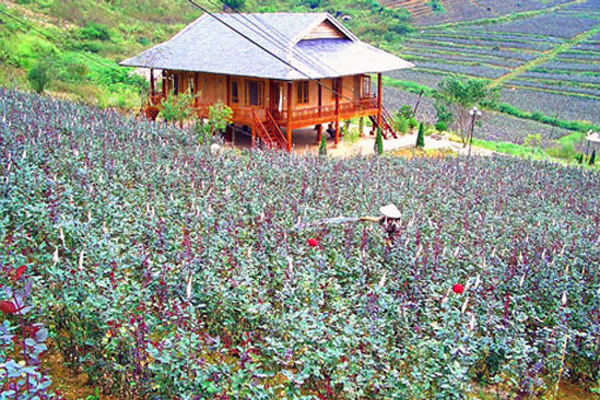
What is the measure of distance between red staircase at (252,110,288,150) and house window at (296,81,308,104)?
89.5 inches

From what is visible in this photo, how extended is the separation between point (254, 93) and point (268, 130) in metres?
2.07

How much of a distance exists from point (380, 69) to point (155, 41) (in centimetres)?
2938

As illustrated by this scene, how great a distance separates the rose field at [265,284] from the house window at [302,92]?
11.3 m

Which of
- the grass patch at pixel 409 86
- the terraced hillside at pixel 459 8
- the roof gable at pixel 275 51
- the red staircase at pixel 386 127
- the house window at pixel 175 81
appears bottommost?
the red staircase at pixel 386 127

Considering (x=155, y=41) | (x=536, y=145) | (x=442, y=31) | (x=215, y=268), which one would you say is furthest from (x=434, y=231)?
(x=442, y=31)

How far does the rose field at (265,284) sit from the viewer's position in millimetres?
5059

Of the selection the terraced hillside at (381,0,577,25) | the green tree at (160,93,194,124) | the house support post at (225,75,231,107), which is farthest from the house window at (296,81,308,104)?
the terraced hillside at (381,0,577,25)

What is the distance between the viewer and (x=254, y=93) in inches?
952

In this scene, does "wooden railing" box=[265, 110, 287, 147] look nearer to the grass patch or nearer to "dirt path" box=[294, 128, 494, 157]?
"dirt path" box=[294, 128, 494, 157]

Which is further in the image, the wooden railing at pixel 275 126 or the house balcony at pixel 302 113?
the house balcony at pixel 302 113

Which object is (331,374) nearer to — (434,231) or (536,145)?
(434,231)

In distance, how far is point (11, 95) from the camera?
59.9ft

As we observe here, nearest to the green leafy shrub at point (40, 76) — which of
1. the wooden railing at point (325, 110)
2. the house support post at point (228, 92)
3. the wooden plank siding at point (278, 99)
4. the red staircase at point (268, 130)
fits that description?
the wooden plank siding at point (278, 99)

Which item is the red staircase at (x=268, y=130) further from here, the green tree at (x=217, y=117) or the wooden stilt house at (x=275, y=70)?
the green tree at (x=217, y=117)
